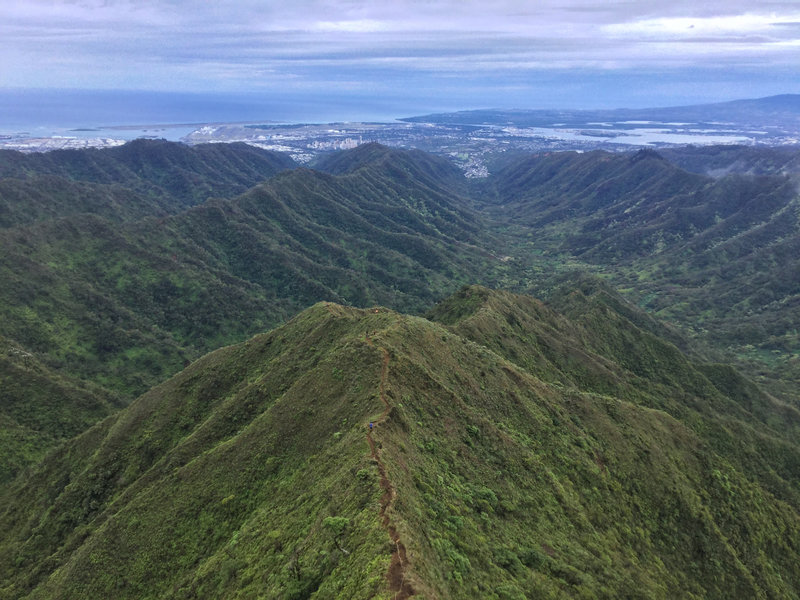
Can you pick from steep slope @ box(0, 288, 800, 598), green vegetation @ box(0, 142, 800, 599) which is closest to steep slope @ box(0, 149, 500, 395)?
green vegetation @ box(0, 142, 800, 599)

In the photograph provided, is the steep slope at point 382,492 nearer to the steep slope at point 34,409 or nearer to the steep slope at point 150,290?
the steep slope at point 34,409

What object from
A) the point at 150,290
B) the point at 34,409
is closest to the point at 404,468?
the point at 34,409

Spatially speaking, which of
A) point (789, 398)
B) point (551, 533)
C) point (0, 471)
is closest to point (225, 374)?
point (0, 471)

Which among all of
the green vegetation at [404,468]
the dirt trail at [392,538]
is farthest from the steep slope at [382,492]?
the green vegetation at [404,468]

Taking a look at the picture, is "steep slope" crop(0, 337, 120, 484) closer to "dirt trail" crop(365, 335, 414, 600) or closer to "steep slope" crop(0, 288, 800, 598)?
"steep slope" crop(0, 288, 800, 598)

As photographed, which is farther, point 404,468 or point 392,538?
point 404,468

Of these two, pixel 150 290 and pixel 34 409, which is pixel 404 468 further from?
pixel 150 290

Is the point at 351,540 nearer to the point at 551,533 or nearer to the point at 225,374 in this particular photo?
the point at 551,533

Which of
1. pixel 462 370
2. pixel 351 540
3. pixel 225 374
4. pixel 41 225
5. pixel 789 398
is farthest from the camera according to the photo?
pixel 41 225
